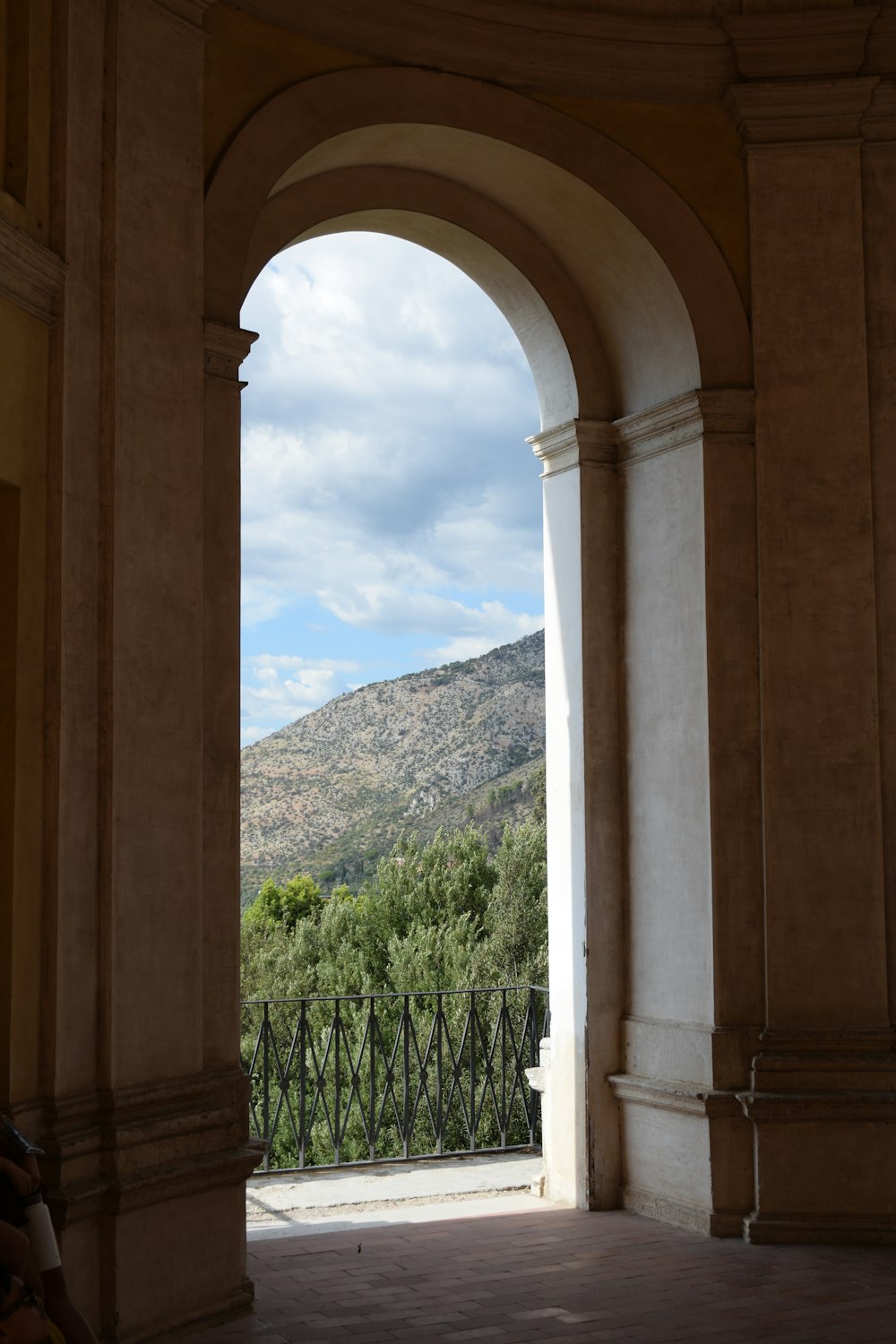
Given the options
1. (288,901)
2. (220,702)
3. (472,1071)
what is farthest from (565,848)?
(288,901)

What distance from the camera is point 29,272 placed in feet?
19.5

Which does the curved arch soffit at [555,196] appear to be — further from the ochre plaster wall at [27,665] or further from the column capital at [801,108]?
the ochre plaster wall at [27,665]

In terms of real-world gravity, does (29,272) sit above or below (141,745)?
above

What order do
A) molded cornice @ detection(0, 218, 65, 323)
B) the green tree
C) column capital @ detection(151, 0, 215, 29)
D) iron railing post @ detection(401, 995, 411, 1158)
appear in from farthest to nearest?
the green tree
iron railing post @ detection(401, 995, 411, 1158)
column capital @ detection(151, 0, 215, 29)
molded cornice @ detection(0, 218, 65, 323)

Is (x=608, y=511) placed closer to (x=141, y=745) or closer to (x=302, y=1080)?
(x=141, y=745)

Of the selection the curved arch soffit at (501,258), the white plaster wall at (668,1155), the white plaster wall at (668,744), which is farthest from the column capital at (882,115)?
the white plaster wall at (668,1155)

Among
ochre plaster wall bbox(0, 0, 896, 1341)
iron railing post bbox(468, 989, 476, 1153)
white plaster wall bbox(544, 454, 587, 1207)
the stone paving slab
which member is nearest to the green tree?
iron railing post bbox(468, 989, 476, 1153)

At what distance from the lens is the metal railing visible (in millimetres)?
10383

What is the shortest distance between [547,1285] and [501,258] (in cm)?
620

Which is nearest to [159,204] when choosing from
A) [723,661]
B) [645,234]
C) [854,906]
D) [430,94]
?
[430,94]

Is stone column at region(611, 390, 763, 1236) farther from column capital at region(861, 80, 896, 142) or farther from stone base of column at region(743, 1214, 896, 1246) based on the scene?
column capital at region(861, 80, 896, 142)

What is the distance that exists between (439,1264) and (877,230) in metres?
6.49

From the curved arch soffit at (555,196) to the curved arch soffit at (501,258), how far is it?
39mm

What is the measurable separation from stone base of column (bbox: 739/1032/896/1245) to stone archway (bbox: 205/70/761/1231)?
0.62 feet
